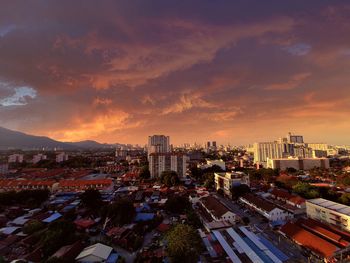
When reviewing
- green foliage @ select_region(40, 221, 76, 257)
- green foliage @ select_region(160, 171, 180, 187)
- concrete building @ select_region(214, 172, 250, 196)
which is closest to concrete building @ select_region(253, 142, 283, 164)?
concrete building @ select_region(214, 172, 250, 196)

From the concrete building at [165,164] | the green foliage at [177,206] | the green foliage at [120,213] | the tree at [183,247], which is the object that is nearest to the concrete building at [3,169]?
the concrete building at [165,164]

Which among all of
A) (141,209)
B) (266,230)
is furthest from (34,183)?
(266,230)

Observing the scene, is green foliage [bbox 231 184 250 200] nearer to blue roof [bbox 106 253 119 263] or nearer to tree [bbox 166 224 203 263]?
tree [bbox 166 224 203 263]

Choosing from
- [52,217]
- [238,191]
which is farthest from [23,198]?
[238,191]

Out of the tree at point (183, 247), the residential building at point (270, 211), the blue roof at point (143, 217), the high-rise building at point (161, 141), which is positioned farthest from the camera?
the high-rise building at point (161, 141)

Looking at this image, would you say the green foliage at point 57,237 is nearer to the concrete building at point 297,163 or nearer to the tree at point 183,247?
the tree at point 183,247
